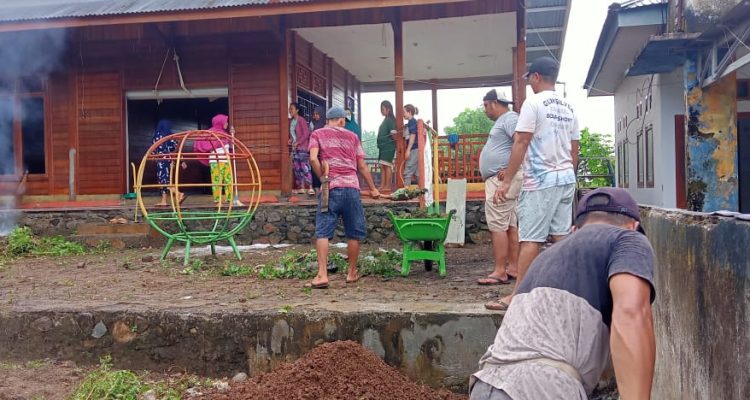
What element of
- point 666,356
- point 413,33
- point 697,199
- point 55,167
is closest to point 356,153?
point 666,356

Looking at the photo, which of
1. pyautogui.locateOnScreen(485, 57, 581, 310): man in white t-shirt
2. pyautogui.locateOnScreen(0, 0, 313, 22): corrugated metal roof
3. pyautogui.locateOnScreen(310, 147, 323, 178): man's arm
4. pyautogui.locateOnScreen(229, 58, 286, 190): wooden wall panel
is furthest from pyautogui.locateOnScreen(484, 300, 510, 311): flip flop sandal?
pyautogui.locateOnScreen(229, 58, 286, 190): wooden wall panel

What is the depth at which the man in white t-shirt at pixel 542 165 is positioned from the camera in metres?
4.02

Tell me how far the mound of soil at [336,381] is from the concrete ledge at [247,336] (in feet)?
0.69

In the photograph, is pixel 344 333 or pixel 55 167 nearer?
pixel 344 333

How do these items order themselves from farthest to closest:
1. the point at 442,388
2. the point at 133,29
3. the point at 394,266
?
the point at 133,29 < the point at 394,266 < the point at 442,388

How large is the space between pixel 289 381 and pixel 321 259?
1.81 m

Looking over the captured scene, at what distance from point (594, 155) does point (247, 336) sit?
60.2ft

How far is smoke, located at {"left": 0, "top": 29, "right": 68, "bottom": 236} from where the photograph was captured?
11.0 m

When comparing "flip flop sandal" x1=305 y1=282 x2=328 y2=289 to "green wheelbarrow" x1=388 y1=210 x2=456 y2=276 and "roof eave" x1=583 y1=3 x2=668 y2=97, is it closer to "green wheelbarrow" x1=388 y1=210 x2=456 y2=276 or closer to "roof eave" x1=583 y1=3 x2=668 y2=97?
"green wheelbarrow" x1=388 y1=210 x2=456 y2=276

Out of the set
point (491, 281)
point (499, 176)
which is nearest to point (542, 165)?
point (499, 176)

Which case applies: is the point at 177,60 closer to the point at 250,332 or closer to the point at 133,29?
the point at 133,29

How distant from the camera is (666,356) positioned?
356 cm

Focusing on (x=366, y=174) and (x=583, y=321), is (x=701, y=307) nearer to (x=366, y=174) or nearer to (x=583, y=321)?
(x=583, y=321)

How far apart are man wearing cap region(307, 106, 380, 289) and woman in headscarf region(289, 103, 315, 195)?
4601mm
